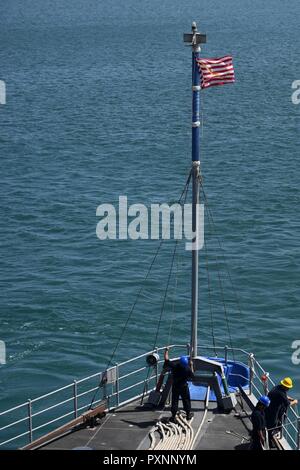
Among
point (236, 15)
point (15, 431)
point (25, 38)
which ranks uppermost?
point (236, 15)

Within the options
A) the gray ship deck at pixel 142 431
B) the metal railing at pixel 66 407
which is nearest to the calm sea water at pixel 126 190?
the metal railing at pixel 66 407

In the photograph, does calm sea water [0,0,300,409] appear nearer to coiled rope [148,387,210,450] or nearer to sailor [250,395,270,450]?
coiled rope [148,387,210,450]

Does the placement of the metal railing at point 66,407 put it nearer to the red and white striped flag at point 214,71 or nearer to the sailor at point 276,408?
the sailor at point 276,408

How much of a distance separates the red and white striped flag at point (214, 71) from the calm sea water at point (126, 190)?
42.2 ft

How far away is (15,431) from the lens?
26016mm

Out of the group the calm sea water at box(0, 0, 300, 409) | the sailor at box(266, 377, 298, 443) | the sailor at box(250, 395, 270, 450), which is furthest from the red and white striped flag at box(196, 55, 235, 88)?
the calm sea water at box(0, 0, 300, 409)

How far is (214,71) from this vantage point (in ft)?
61.7

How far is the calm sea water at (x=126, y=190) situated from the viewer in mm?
32594

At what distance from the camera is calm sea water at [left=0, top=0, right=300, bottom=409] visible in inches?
1283

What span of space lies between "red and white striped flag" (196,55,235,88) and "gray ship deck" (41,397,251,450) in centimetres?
703

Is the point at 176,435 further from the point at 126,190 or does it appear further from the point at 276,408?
the point at 126,190
